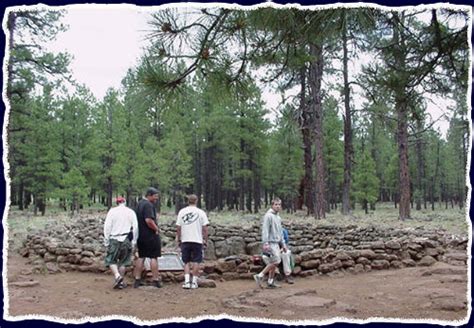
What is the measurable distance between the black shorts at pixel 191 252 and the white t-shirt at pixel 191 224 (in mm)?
74

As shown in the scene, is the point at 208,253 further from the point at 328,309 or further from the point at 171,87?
the point at 171,87

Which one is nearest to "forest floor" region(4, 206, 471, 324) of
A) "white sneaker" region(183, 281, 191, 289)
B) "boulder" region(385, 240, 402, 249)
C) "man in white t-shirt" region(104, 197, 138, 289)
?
"white sneaker" region(183, 281, 191, 289)

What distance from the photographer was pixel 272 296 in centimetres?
605

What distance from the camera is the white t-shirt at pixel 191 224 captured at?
21.2ft

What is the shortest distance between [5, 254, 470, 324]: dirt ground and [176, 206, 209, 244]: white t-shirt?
0.70 m

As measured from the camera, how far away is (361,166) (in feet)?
81.0

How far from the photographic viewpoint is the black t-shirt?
650 centimetres

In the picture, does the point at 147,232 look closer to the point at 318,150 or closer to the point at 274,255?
the point at 274,255

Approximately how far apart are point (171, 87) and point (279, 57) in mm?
1113

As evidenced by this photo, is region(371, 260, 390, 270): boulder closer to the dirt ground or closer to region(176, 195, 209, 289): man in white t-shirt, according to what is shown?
the dirt ground

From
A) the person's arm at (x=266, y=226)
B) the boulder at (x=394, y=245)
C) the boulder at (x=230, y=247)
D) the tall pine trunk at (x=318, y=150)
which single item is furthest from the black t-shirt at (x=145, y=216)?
the tall pine trunk at (x=318, y=150)

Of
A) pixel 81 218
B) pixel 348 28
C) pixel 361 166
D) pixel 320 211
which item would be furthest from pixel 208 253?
pixel 361 166

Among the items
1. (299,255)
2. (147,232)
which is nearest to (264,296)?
(147,232)

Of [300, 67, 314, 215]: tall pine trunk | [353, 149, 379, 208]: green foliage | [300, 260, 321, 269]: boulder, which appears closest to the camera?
[300, 260, 321, 269]: boulder
